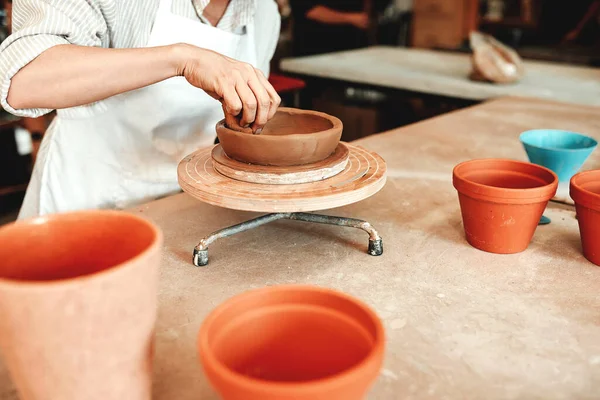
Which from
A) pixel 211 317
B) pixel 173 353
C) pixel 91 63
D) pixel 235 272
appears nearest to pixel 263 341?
pixel 211 317

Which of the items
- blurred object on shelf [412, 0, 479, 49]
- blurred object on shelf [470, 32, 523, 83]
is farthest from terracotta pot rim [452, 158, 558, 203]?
blurred object on shelf [412, 0, 479, 49]

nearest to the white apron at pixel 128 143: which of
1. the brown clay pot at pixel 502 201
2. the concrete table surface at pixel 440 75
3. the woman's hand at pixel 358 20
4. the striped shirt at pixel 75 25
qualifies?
the striped shirt at pixel 75 25

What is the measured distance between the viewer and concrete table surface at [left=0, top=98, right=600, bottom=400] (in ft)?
2.39

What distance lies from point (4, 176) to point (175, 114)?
2431 mm

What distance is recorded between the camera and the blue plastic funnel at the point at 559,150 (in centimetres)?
126

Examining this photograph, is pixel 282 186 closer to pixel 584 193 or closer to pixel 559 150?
pixel 584 193

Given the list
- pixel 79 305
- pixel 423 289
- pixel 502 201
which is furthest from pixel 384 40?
pixel 79 305

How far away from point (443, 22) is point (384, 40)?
28.7 inches

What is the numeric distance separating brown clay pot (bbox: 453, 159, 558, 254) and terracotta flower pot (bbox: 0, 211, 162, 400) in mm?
671

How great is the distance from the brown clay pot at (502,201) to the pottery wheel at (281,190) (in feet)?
0.60

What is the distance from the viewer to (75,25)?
1.17 meters

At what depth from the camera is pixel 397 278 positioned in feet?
3.20

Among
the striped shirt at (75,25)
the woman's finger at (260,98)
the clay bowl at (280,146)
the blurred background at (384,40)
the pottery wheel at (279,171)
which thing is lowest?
the blurred background at (384,40)

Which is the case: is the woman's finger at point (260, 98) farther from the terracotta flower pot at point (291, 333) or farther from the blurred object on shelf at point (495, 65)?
the blurred object on shelf at point (495, 65)
